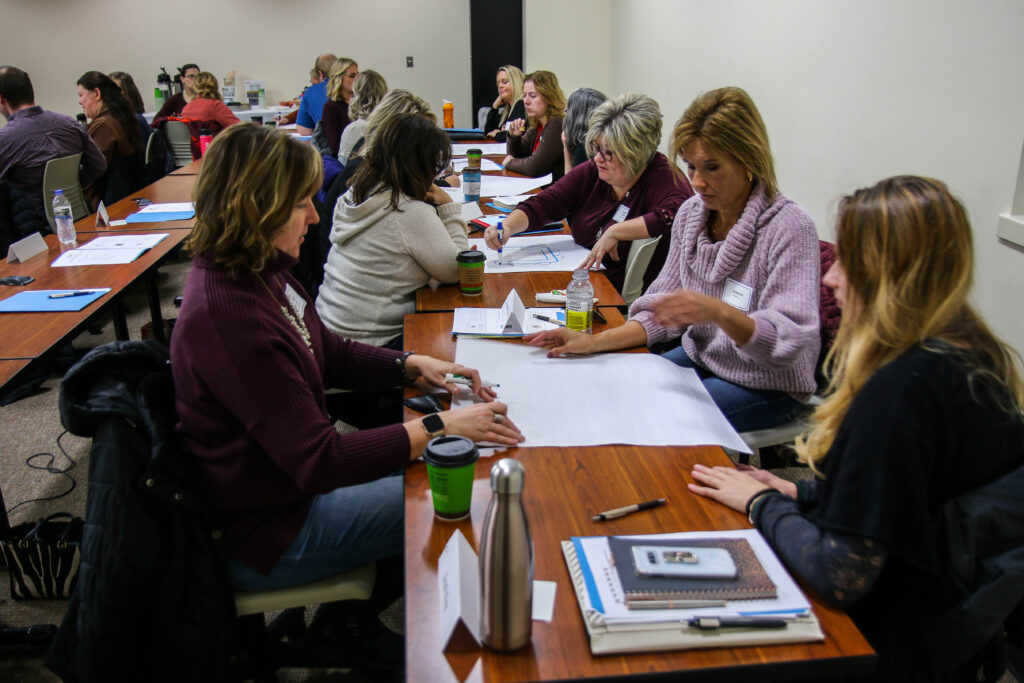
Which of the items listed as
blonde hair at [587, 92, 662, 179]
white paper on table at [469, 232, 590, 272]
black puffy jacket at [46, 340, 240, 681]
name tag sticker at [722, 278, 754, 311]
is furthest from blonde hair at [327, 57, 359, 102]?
black puffy jacket at [46, 340, 240, 681]

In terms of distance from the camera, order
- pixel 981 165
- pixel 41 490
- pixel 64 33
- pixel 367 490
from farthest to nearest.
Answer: pixel 64 33, pixel 41 490, pixel 981 165, pixel 367 490

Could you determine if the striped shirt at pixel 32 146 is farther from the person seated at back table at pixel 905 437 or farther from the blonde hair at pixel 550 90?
the person seated at back table at pixel 905 437

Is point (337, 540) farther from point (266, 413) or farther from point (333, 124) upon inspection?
point (333, 124)

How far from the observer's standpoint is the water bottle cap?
83 cm

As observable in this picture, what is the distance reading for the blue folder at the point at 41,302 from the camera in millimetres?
2262

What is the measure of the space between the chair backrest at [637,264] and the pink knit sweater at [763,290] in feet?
1.99

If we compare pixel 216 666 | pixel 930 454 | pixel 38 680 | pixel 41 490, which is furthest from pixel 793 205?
pixel 41 490

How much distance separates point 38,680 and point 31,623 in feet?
0.81

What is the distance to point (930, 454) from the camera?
0.97m

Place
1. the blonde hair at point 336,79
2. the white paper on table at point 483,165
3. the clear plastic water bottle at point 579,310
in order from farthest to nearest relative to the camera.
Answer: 1. the blonde hair at point 336,79
2. the white paper on table at point 483,165
3. the clear plastic water bottle at point 579,310

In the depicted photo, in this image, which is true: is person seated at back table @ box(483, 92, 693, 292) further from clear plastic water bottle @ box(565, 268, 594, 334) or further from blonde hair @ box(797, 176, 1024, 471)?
blonde hair @ box(797, 176, 1024, 471)

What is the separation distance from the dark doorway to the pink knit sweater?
271 inches

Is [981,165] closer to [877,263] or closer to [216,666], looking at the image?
[877,263]

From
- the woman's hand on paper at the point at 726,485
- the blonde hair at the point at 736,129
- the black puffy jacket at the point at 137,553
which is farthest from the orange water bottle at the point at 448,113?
the woman's hand on paper at the point at 726,485
